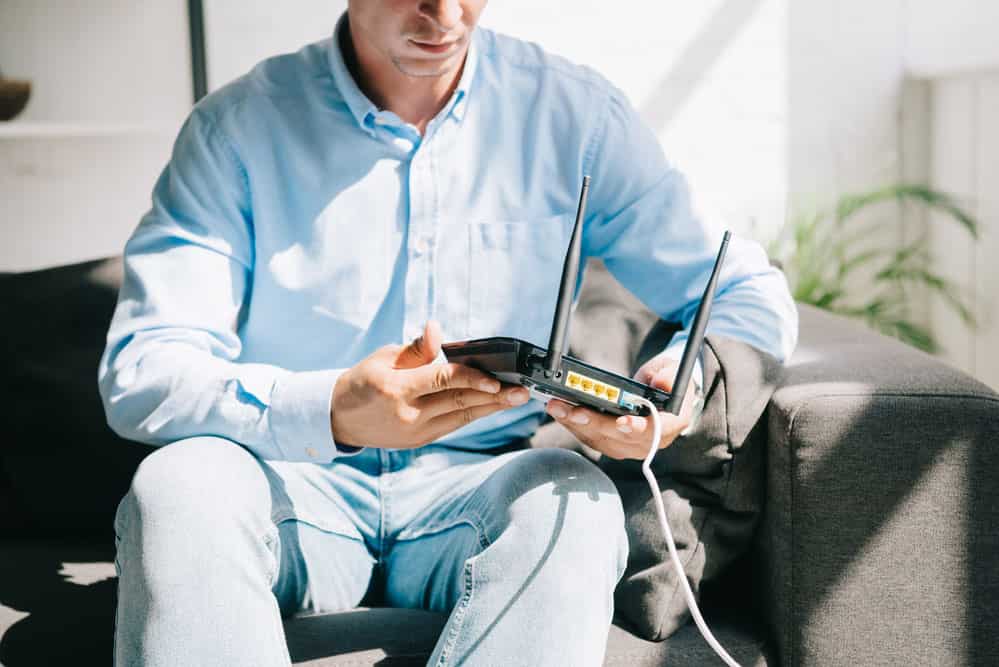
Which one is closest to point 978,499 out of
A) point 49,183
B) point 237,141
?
point 237,141

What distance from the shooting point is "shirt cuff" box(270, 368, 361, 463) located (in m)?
1.09

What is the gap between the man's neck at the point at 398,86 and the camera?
135 cm

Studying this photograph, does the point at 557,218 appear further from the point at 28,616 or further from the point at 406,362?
the point at 28,616

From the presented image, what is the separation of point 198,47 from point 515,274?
1.24m

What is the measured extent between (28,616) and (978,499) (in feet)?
3.44

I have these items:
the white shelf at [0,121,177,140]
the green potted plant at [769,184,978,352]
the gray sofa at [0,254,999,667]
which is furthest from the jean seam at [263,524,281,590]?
the green potted plant at [769,184,978,352]

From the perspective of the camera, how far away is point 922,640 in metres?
1.14

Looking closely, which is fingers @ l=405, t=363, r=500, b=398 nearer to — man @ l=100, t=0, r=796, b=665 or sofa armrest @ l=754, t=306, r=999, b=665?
man @ l=100, t=0, r=796, b=665

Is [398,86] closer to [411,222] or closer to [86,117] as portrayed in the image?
[411,222]

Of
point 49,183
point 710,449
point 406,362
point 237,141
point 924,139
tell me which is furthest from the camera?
point 924,139

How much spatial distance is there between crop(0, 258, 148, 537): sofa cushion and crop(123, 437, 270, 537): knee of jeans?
1.61 feet

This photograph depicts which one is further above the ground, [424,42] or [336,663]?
[424,42]

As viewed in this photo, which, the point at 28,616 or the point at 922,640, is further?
the point at 28,616

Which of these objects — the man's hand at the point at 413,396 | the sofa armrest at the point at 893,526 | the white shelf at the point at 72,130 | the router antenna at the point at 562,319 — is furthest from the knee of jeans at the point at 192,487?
the white shelf at the point at 72,130
